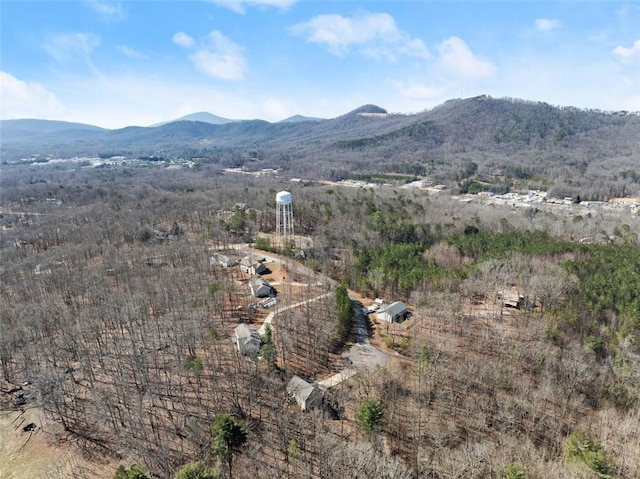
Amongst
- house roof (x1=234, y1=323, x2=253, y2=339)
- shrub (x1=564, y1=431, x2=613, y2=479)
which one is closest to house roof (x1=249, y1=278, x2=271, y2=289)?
house roof (x1=234, y1=323, x2=253, y2=339)

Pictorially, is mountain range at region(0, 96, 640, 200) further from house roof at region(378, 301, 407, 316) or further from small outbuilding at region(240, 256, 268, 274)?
house roof at region(378, 301, 407, 316)

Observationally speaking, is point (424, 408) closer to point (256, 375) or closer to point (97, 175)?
point (256, 375)

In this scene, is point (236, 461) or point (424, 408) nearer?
point (236, 461)

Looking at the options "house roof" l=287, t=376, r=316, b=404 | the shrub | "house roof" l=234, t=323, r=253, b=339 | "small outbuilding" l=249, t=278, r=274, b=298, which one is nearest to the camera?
the shrub

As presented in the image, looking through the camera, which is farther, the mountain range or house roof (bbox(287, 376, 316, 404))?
the mountain range

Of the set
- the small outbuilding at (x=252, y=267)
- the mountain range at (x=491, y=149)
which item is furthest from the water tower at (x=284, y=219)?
the mountain range at (x=491, y=149)

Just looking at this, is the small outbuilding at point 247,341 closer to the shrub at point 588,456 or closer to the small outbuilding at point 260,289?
the small outbuilding at point 260,289

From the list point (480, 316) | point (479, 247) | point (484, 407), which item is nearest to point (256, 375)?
point (484, 407)
